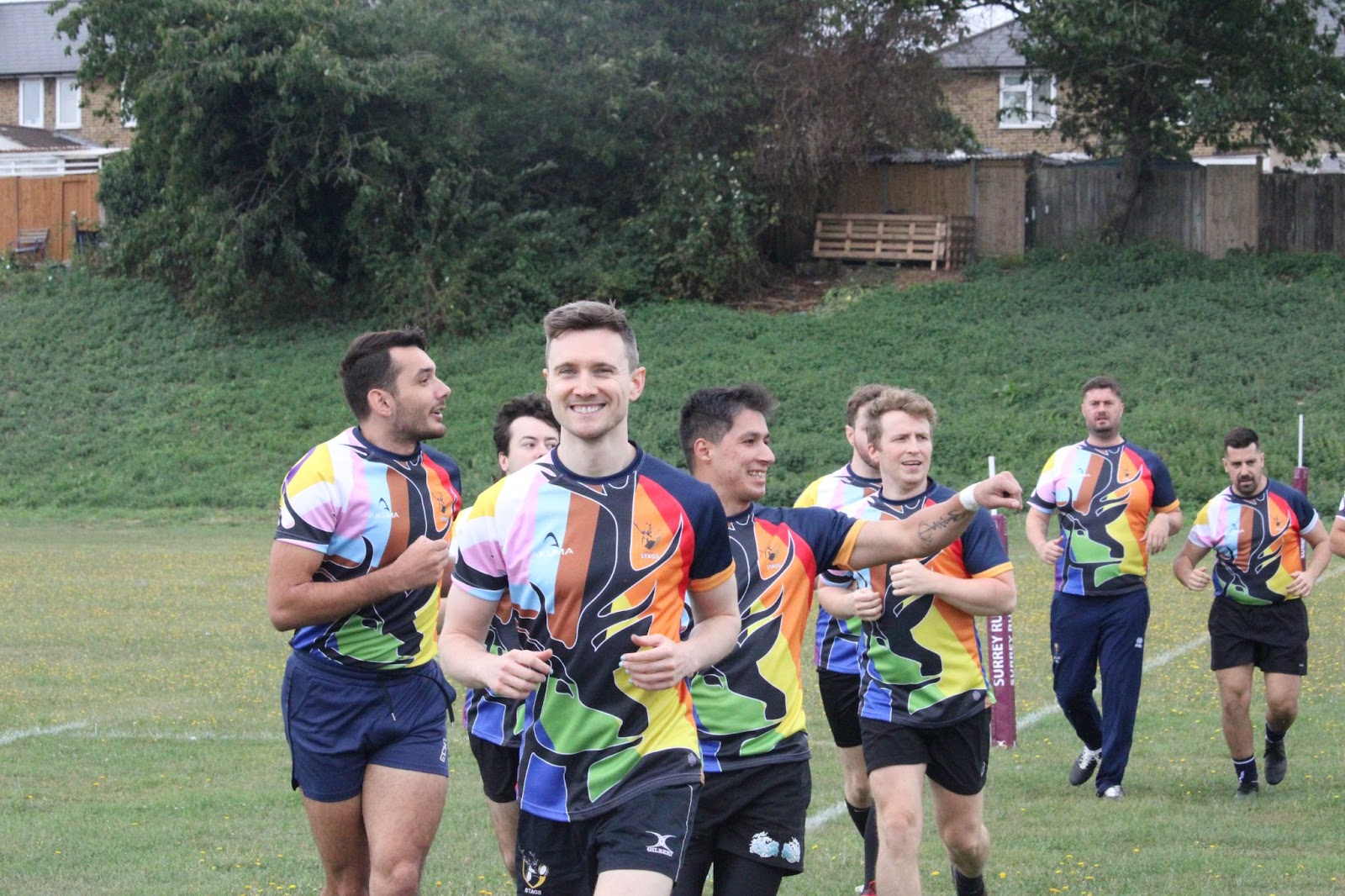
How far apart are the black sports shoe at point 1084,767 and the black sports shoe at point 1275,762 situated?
0.97 meters

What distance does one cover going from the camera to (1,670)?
1318 centimetres

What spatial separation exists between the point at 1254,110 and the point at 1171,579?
16001 mm

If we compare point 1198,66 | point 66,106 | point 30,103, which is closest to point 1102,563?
point 1198,66

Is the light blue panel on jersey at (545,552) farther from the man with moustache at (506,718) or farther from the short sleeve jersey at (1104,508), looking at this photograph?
the short sleeve jersey at (1104,508)

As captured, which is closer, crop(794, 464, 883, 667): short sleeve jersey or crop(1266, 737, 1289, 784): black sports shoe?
crop(794, 464, 883, 667): short sleeve jersey

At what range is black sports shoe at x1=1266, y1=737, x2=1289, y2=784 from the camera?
362 inches

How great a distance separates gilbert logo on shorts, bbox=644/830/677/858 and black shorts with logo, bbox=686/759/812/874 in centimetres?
74

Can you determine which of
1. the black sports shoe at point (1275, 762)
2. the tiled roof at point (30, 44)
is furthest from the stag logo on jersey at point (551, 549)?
the tiled roof at point (30, 44)

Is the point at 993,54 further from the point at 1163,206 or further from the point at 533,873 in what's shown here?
the point at 533,873

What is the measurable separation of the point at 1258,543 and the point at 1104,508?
→ 3.00 feet

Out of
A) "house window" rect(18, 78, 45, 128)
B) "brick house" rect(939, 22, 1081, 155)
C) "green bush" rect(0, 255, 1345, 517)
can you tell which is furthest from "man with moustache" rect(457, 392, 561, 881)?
"house window" rect(18, 78, 45, 128)

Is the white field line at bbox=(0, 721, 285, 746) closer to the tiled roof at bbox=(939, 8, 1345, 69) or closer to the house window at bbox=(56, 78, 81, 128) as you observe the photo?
the tiled roof at bbox=(939, 8, 1345, 69)

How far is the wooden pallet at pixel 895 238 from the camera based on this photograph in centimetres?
3622

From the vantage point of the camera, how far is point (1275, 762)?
30.3ft
